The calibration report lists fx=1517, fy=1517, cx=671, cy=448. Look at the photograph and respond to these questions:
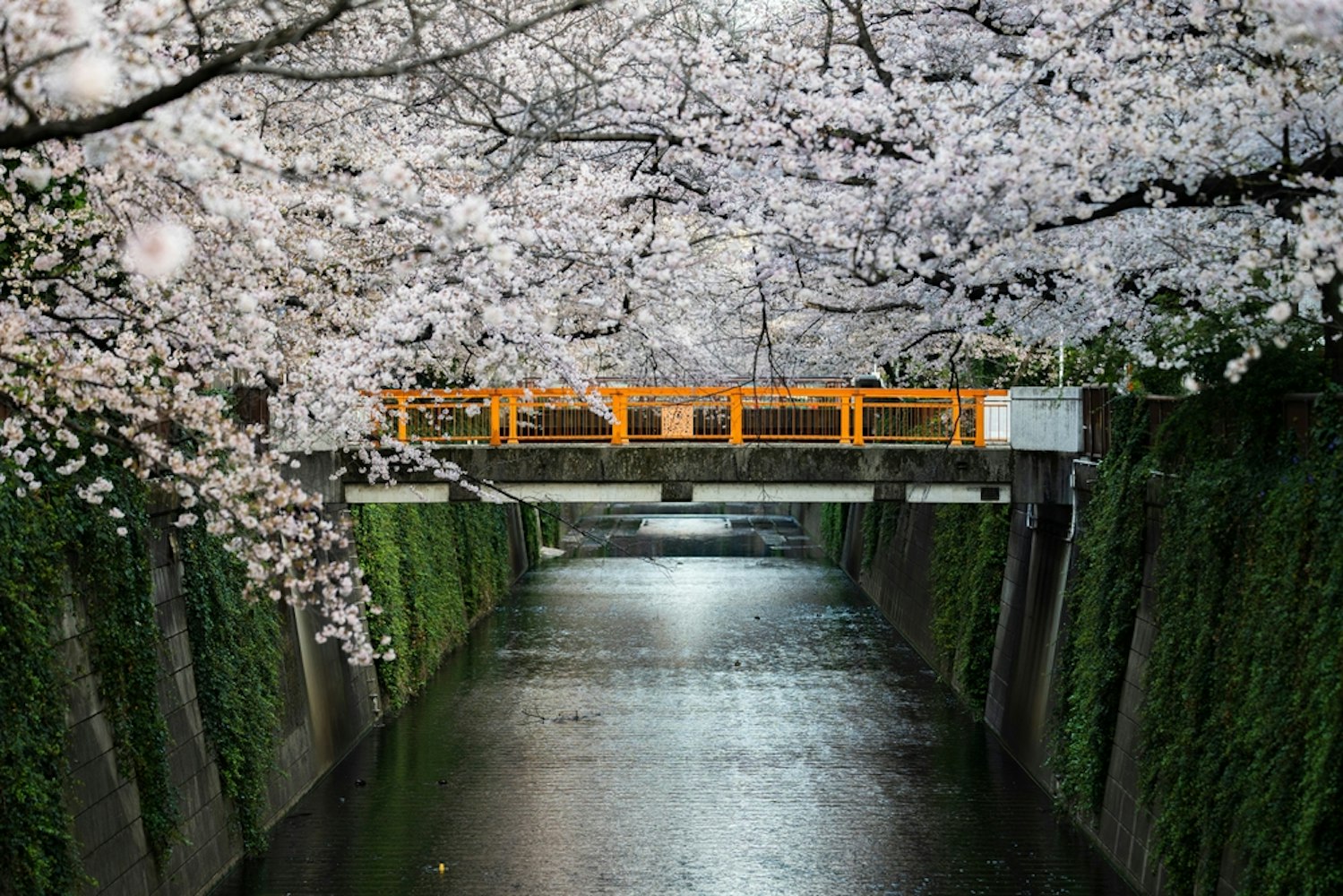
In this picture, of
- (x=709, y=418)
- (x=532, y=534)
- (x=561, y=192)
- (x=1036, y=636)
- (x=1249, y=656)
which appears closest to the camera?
(x=1249, y=656)

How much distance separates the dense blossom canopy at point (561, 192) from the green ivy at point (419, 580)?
231 inches

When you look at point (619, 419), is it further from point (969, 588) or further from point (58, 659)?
point (58, 659)

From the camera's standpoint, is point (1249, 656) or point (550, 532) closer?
point (1249, 656)

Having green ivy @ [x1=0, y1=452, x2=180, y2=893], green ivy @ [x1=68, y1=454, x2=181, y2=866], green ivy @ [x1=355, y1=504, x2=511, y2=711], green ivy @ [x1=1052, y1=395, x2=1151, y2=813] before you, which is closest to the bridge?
green ivy @ [x1=355, y1=504, x2=511, y2=711]

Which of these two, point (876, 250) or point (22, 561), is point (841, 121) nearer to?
point (876, 250)

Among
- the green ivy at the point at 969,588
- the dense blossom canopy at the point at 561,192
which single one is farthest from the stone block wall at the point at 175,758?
the green ivy at the point at 969,588

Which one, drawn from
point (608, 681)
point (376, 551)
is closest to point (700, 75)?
point (376, 551)

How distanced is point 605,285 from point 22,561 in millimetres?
6117

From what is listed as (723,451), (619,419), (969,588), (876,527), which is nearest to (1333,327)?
(723,451)

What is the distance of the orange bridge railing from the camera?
20.7m

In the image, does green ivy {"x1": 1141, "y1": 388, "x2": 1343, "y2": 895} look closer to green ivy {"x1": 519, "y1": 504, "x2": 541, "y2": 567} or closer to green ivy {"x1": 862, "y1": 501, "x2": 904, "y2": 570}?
green ivy {"x1": 862, "y1": 501, "x2": 904, "y2": 570}

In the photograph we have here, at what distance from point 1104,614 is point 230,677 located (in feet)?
30.7

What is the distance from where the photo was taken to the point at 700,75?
39.5 feet

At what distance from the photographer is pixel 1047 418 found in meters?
20.4
